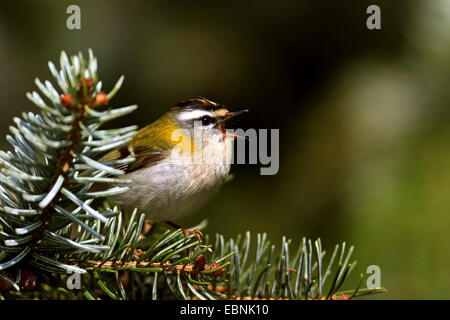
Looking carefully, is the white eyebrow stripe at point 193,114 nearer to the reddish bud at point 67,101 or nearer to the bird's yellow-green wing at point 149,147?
the bird's yellow-green wing at point 149,147

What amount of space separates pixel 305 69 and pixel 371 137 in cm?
55

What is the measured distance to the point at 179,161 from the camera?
6.76 ft

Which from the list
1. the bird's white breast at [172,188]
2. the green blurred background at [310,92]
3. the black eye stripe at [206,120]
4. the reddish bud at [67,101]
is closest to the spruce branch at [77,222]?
the reddish bud at [67,101]

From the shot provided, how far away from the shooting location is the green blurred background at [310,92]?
1955 mm

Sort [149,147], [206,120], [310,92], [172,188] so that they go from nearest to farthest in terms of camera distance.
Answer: [172,188]
[149,147]
[206,120]
[310,92]

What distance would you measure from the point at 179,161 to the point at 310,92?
0.91 m

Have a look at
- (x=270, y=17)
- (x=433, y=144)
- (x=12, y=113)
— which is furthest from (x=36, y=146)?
(x=12, y=113)

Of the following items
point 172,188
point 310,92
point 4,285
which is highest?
point 310,92

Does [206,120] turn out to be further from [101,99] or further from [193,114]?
[101,99]

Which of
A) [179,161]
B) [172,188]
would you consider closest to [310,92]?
[179,161]

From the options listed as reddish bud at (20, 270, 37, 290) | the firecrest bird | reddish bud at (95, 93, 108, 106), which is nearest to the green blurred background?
the firecrest bird

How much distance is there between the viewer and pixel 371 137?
7.56ft
